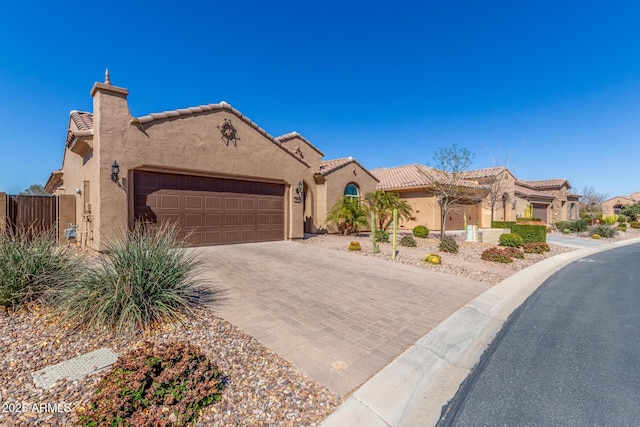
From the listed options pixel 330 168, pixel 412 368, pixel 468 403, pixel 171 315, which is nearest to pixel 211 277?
pixel 171 315

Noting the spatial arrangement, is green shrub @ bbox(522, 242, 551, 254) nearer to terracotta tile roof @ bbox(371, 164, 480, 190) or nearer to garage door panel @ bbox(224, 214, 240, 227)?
terracotta tile roof @ bbox(371, 164, 480, 190)

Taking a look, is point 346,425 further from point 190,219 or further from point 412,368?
point 190,219

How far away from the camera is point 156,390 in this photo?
8.52ft

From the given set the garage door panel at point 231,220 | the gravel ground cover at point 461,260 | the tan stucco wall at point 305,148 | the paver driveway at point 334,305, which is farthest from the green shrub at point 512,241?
the garage door panel at point 231,220

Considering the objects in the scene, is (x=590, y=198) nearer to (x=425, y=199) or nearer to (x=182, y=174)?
(x=425, y=199)

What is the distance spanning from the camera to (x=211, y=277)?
6.97 meters

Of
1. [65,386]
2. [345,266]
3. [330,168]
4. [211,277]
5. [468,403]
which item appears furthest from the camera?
[330,168]

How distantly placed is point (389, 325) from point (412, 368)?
1195 millimetres

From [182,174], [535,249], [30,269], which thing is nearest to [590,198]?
[535,249]

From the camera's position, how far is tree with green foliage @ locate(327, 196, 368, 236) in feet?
52.4

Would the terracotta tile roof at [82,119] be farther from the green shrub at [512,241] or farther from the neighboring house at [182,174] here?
the green shrub at [512,241]

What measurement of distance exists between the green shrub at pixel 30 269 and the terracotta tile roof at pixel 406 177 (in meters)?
17.0

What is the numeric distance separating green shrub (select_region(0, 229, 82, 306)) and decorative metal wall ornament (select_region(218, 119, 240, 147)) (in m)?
6.99

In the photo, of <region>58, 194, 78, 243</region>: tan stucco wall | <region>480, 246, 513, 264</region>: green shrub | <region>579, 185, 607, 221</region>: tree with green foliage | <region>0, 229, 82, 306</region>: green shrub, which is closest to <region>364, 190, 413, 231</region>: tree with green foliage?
<region>480, 246, 513, 264</region>: green shrub
